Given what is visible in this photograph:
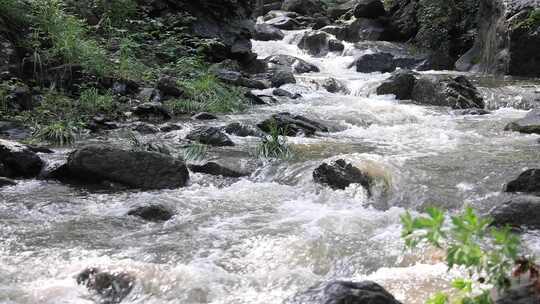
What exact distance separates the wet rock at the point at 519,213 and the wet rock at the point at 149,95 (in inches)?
290

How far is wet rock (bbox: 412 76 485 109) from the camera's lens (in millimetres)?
11508

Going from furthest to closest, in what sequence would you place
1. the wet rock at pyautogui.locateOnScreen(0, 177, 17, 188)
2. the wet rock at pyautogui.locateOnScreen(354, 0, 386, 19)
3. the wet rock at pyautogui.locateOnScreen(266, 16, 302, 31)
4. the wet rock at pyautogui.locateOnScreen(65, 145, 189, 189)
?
the wet rock at pyautogui.locateOnScreen(266, 16, 302, 31), the wet rock at pyautogui.locateOnScreen(354, 0, 386, 19), the wet rock at pyautogui.locateOnScreen(65, 145, 189, 189), the wet rock at pyautogui.locateOnScreen(0, 177, 17, 188)

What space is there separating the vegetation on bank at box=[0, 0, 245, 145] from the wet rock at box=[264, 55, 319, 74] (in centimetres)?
544

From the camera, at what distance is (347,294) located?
2.90 metres

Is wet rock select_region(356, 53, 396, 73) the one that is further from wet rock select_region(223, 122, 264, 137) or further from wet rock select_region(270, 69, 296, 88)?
wet rock select_region(223, 122, 264, 137)

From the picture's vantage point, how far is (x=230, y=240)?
463 cm

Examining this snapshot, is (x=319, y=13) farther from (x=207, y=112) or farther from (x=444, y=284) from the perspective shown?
Answer: (x=444, y=284)

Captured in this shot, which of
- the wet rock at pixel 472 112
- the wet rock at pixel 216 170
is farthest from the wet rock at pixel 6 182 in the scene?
the wet rock at pixel 472 112

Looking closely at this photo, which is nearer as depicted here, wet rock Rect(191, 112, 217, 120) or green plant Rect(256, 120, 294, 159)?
green plant Rect(256, 120, 294, 159)

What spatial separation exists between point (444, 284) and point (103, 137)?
591cm

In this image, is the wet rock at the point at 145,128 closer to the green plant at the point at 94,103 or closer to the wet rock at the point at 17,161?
the green plant at the point at 94,103

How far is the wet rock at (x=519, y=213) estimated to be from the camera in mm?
4672

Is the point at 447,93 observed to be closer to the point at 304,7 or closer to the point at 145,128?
the point at 145,128

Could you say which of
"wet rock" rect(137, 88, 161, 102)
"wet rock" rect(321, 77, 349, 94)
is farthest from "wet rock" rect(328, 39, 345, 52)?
"wet rock" rect(137, 88, 161, 102)
